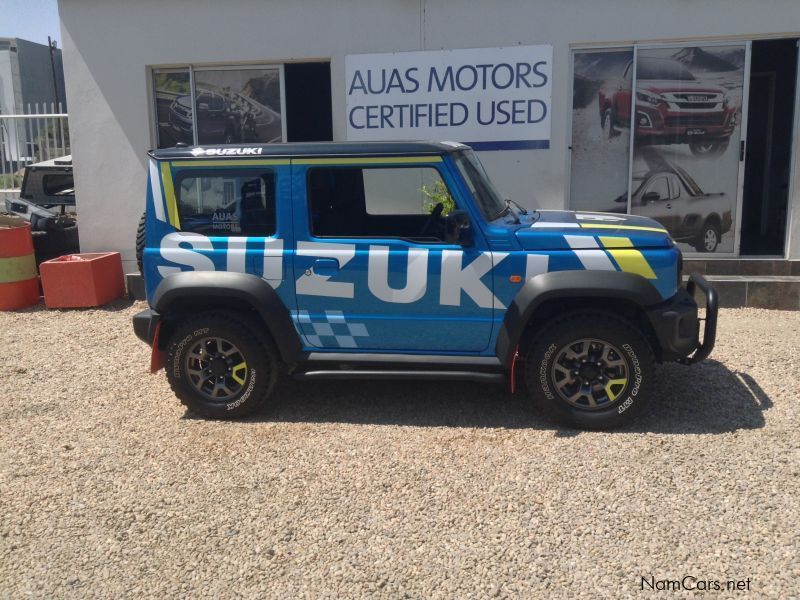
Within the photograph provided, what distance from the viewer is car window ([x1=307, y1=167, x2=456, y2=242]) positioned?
482 centimetres

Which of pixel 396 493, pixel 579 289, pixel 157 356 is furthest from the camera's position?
pixel 157 356

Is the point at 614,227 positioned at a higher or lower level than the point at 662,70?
lower

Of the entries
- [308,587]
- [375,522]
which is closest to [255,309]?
[375,522]

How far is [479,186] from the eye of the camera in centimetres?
499

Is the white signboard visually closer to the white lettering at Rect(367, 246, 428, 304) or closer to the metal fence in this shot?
the white lettering at Rect(367, 246, 428, 304)

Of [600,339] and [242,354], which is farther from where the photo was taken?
[242,354]

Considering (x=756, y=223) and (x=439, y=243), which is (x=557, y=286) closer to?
(x=439, y=243)

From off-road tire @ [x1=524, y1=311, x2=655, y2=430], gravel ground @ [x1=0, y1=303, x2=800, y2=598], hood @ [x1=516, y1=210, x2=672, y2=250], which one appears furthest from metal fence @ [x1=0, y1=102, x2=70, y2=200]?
off-road tire @ [x1=524, y1=311, x2=655, y2=430]

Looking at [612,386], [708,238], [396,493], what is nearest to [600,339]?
[612,386]

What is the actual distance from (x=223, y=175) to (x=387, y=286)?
4.36 ft

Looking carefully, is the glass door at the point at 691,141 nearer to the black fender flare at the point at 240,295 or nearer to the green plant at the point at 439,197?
the green plant at the point at 439,197

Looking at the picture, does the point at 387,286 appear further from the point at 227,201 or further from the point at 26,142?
the point at 26,142

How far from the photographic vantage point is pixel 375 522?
3.65 m

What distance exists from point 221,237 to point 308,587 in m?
2.54
